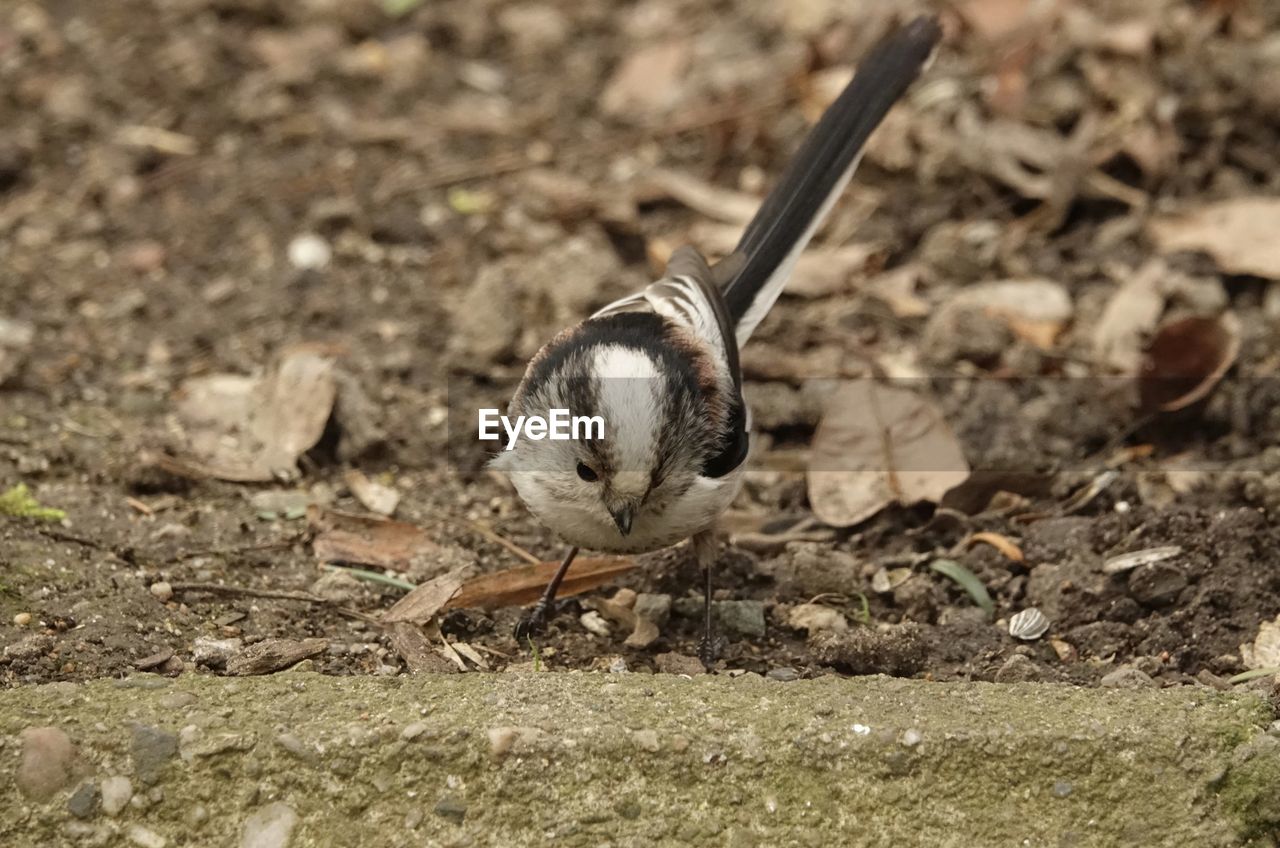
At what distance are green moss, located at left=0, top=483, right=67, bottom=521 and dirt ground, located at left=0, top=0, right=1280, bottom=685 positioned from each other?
0.11 ft

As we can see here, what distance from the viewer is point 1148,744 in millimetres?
3025

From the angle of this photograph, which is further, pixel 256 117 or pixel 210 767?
pixel 256 117

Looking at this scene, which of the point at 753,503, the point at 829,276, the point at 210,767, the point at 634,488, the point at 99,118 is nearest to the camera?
the point at 210,767

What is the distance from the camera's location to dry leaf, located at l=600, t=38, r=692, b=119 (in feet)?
23.5

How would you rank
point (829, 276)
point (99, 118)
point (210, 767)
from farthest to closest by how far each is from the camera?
point (99, 118) < point (829, 276) < point (210, 767)

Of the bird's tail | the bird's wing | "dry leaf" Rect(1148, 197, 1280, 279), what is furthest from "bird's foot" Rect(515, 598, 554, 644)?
"dry leaf" Rect(1148, 197, 1280, 279)

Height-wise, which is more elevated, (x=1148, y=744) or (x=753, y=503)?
(x=1148, y=744)

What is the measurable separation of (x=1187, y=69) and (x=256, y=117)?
408 cm

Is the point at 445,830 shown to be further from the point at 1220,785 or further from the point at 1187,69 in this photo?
the point at 1187,69

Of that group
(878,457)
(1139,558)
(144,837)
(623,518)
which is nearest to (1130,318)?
(878,457)

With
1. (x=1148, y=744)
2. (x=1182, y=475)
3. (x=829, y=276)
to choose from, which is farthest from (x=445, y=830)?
(x=829, y=276)

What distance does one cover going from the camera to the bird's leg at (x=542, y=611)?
395cm

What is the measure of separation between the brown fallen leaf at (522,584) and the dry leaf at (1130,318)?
1949 millimetres

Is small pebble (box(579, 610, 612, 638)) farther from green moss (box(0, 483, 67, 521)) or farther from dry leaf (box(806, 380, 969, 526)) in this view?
green moss (box(0, 483, 67, 521))
